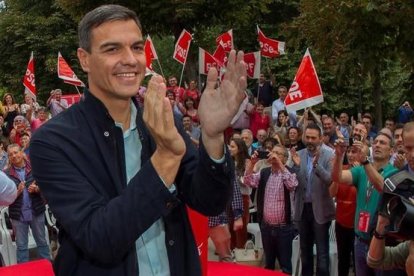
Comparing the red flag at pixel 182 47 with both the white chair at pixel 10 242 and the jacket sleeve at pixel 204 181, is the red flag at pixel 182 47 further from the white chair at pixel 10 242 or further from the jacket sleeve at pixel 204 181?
the jacket sleeve at pixel 204 181

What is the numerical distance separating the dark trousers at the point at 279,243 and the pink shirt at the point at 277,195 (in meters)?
0.09

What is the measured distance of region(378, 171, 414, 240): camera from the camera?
289 centimetres

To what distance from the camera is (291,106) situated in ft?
Answer: 29.8

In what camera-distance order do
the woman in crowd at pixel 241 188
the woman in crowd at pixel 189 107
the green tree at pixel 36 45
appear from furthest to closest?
the green tree at pixel 36 45 < the woman in crowd at pixel 189 107 < the woman in crowd at pixel 241 188

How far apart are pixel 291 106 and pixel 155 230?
7.28 m

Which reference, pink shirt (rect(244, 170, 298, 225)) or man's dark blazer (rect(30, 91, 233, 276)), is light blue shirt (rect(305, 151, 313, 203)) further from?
man's dark blazer (rect(30, 91, 233, 276))

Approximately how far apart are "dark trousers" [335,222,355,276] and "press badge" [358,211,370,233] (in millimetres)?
1148

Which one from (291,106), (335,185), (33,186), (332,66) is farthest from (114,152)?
(332,66)

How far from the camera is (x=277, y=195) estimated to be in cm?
713

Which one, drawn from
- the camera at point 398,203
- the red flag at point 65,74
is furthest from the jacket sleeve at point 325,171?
the red flag at point 65,74

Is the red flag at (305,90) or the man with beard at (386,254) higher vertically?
the red flag at (305,90)

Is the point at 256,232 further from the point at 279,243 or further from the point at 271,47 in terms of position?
the point at 271,47

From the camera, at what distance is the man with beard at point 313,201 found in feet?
22.6

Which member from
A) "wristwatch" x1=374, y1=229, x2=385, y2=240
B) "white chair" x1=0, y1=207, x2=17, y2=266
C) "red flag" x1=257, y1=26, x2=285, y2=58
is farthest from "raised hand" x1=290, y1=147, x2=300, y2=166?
"red flag" x1=257, y1=26, x2=285, y2=58
